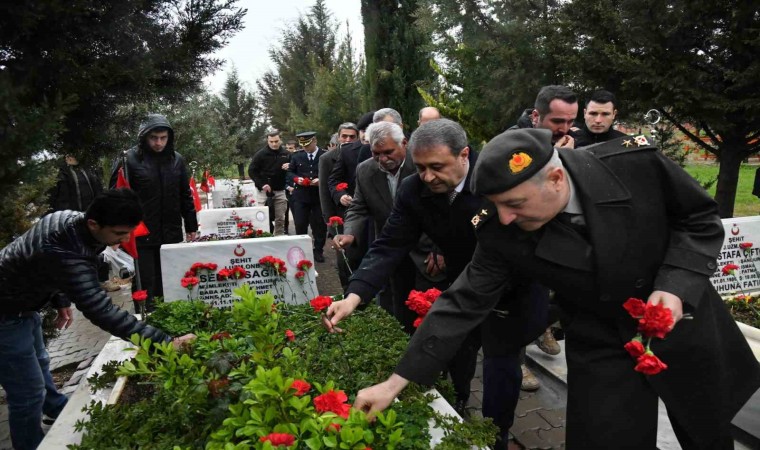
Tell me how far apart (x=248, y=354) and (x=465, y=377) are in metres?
1.52

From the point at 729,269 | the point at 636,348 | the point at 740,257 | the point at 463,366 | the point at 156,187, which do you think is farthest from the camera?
the point at 156,187

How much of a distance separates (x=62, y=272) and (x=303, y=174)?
6003mm

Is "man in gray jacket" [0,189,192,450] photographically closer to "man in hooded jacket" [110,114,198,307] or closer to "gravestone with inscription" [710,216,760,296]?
"man in hooded jacket" [110,114,198,307]

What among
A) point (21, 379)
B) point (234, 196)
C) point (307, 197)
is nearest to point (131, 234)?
point (21, 379)

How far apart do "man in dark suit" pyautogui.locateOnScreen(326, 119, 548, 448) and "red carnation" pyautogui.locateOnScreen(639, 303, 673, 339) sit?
117 cm

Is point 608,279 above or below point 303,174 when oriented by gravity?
below

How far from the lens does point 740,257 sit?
5016 millimetres

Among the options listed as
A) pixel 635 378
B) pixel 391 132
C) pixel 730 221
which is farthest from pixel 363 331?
pixel 730 221

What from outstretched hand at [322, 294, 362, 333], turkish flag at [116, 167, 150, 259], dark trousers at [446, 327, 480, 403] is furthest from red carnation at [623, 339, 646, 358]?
turkish flag at [116, 167, 150, 259]

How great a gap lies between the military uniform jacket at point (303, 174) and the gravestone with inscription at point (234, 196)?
2.64 m

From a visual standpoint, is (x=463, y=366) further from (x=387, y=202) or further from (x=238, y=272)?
(x=238, y=272)

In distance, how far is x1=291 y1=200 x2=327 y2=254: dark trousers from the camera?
8570 mm

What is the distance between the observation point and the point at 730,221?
498cm

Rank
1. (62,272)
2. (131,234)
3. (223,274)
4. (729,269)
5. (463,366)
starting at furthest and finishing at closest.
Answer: (729,269) → (131,234) → (223,274) → (463,366) → (62,272)
